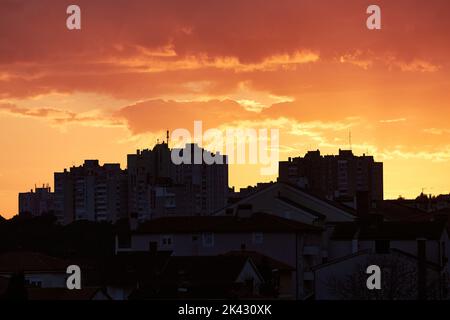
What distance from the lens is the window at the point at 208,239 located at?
7169cm

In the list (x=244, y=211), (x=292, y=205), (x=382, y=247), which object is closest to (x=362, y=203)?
(x=292, y=205)

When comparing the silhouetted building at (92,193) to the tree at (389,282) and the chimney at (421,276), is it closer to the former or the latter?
the tree at (389,282)

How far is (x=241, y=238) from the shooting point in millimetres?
71875

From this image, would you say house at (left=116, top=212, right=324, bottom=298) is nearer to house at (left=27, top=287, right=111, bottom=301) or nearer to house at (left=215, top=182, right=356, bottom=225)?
house at (left=215, top=182, right=356, bottom=225)

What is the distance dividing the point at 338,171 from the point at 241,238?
9835 cm

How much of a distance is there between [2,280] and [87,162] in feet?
482

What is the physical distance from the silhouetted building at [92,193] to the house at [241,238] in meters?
99.1

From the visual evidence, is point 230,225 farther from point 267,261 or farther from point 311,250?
point 267,261

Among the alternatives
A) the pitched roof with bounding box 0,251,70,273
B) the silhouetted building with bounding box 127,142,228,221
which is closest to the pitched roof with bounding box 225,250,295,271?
the pitched roof with bounding box 0,251,70,273

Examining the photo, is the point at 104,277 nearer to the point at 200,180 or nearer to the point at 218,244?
the point at 218,244

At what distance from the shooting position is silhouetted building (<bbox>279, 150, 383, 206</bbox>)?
160750 mm
